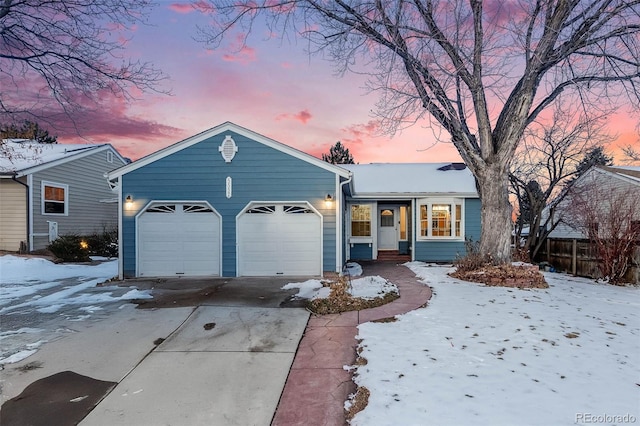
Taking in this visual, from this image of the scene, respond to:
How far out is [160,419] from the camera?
2.90m

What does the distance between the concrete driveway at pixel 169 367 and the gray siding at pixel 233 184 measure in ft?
11.1

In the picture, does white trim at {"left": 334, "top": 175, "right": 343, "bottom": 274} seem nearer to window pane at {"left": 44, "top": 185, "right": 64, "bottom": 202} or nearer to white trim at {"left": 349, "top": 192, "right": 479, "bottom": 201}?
white trim at {"left": 349, "top": 192, "right": 479, "bottom": 201}

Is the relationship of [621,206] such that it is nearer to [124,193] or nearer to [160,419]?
[160,419]

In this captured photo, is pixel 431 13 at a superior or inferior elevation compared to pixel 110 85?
superior

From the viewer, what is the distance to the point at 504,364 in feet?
12.4

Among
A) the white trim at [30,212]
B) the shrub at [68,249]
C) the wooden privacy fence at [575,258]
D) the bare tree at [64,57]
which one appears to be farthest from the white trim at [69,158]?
the wooden privacy fence at [575,258]

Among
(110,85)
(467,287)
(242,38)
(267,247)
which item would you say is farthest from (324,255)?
(110,85)

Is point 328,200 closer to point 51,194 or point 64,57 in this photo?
point 64,57

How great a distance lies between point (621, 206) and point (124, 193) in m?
13.3

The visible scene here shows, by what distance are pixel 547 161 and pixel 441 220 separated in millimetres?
4904

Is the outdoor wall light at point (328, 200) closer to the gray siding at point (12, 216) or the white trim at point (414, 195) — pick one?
the white trim at point (414, 195)

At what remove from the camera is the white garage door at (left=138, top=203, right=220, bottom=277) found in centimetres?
957

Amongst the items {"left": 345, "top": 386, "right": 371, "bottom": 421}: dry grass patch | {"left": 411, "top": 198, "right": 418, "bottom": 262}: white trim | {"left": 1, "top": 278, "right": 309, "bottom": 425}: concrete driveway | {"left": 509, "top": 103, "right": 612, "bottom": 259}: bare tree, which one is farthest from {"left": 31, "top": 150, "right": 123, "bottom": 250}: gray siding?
{"left": 509, "top": 103, "right": 612, "bottom": 259}: bare tree

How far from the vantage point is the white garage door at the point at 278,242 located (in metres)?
9.55
